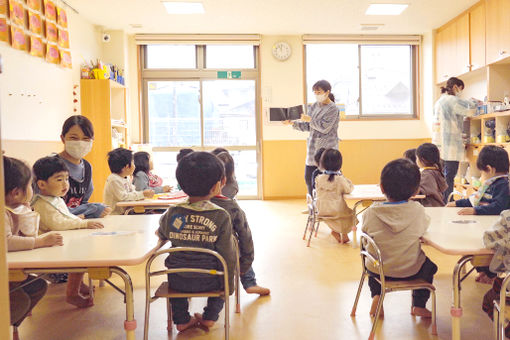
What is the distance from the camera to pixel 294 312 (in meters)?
2.45

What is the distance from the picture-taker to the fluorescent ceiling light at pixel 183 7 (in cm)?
574

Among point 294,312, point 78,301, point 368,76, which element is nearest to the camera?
point 294,312

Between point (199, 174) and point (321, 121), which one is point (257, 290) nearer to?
point (199, 174)

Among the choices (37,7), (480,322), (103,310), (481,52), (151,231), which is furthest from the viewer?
(481,52)

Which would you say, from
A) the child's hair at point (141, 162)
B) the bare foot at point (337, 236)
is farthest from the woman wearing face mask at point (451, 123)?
the child's hair at point (141, 162)

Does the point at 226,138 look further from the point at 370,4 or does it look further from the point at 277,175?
the point at 370,4

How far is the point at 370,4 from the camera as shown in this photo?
5855 mm

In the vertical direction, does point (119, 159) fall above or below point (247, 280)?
above

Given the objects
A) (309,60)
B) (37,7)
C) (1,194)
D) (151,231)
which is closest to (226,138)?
(309,60)

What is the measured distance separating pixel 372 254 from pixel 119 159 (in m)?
1.93

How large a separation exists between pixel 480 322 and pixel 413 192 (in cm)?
77

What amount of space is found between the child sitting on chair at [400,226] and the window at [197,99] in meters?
5.45

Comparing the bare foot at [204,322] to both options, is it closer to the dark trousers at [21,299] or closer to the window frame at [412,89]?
the dark trousers at [21,299]

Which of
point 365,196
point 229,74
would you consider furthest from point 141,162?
point 229,74
